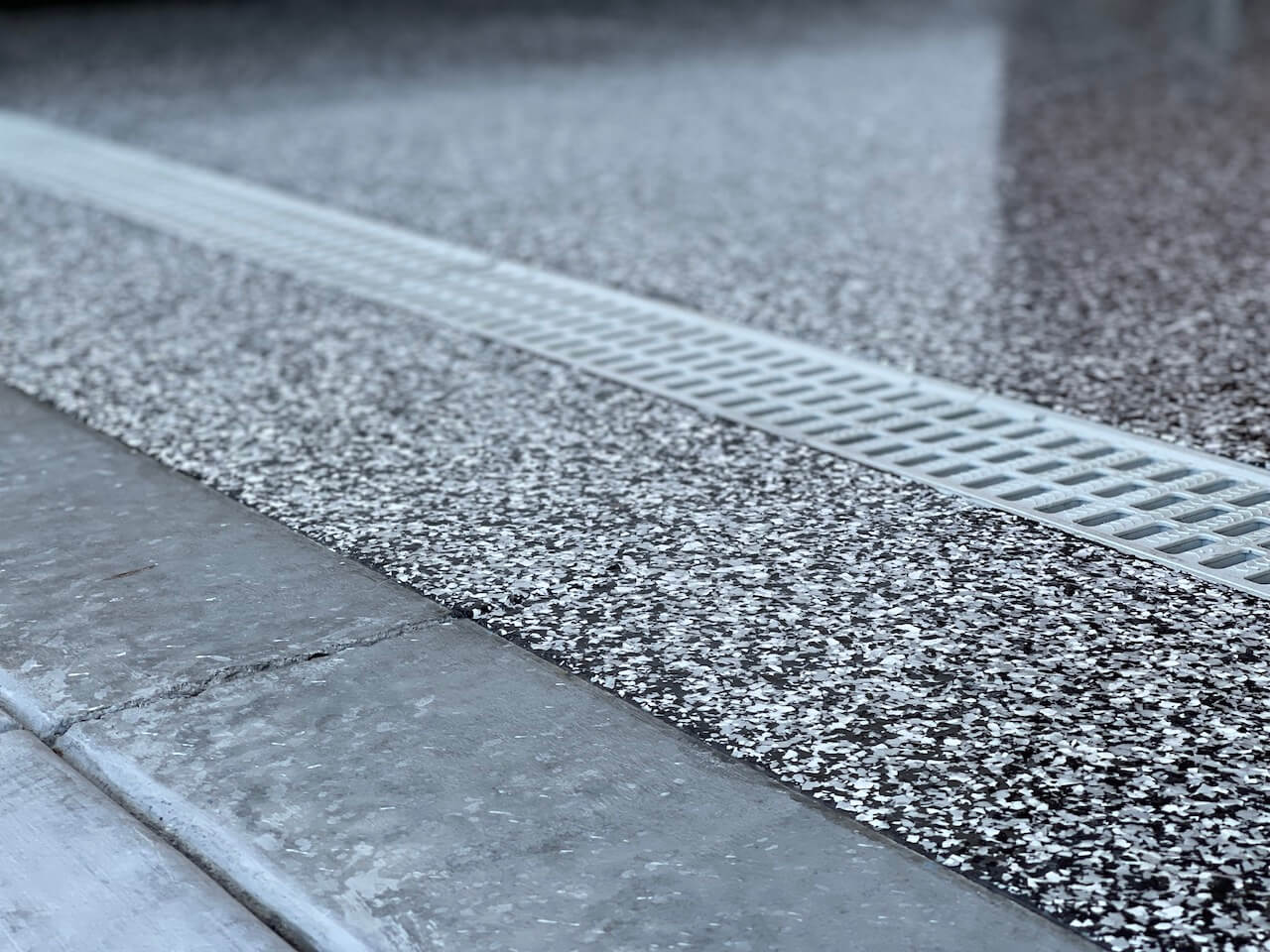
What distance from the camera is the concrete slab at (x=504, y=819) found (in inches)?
40.6

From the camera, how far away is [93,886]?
1.08m

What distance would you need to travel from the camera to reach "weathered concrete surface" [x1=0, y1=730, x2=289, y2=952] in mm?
1030

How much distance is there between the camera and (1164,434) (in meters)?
1.98

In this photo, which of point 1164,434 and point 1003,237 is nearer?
point 1164,434

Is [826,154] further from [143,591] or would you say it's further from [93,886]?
[93,886]

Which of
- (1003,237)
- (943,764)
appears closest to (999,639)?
(943,764)

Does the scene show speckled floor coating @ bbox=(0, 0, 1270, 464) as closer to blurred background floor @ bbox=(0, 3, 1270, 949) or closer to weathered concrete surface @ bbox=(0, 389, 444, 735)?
blurred background floor @ bbox=(0, 3, 1270, 949)

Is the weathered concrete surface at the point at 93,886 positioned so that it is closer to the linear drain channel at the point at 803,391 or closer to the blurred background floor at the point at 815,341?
the blurred background floor at the point at 815,341

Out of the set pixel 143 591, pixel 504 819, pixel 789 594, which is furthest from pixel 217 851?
pixel 789 594

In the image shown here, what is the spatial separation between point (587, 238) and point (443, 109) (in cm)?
167

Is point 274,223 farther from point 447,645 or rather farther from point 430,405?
point 447,645

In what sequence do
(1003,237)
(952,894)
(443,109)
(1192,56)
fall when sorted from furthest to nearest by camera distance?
(1192,56) → (443,109) → (1003,237) → (952,894)

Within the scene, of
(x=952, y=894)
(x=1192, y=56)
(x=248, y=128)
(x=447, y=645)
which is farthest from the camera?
(x=1192, y=56)

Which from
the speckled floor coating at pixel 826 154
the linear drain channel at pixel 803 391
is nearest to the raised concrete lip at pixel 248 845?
the linear drain channel at pixel 803 391
